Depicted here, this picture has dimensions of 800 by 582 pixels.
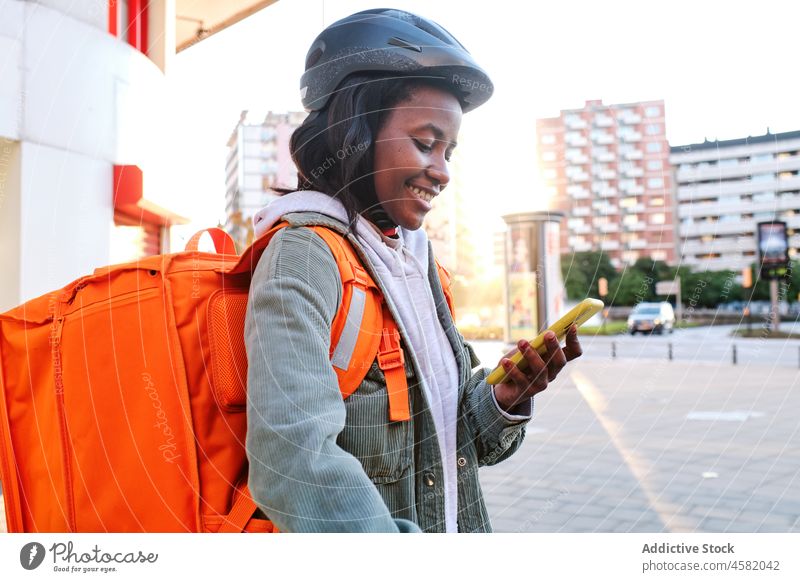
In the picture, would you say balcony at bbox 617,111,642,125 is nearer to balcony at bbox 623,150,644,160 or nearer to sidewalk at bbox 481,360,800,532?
balcony at bbox 623,150,644,160

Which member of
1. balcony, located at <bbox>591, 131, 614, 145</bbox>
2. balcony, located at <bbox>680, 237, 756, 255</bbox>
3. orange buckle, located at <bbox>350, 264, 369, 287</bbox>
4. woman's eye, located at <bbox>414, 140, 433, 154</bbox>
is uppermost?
balcony, located at <bbox>591, 131, 614, 145</bbox>

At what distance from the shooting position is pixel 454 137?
95 cm

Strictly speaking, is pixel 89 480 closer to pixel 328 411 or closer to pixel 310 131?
pixel 328 411

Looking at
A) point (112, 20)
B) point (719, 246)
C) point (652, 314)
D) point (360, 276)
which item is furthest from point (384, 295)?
point (652, 314)

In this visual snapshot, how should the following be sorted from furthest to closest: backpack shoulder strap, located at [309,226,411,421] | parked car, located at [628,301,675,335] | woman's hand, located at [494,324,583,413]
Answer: parked car, located at [628,301,675,335]
woman's hand, located at [494,324,583,413]
backpack shoulder strap, located at [309,226,411,421]

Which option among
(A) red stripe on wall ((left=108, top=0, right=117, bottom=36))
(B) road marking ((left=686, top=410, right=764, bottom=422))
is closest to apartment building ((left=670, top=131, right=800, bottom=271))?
(A) red stripe on wall ((left=108, top=0, right=117, bottom=36))

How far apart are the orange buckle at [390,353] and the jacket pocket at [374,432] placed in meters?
0.01

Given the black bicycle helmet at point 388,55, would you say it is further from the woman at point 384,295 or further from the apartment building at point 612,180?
the apartment building at point 612,180

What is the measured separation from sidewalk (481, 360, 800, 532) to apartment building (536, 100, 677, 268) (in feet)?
5.90

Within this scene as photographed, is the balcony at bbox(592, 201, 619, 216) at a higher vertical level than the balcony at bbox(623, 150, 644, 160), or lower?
lower

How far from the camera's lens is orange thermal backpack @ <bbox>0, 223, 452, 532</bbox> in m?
0.84

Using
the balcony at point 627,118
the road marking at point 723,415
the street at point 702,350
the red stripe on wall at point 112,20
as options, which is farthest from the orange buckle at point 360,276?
the street at point 702,350
